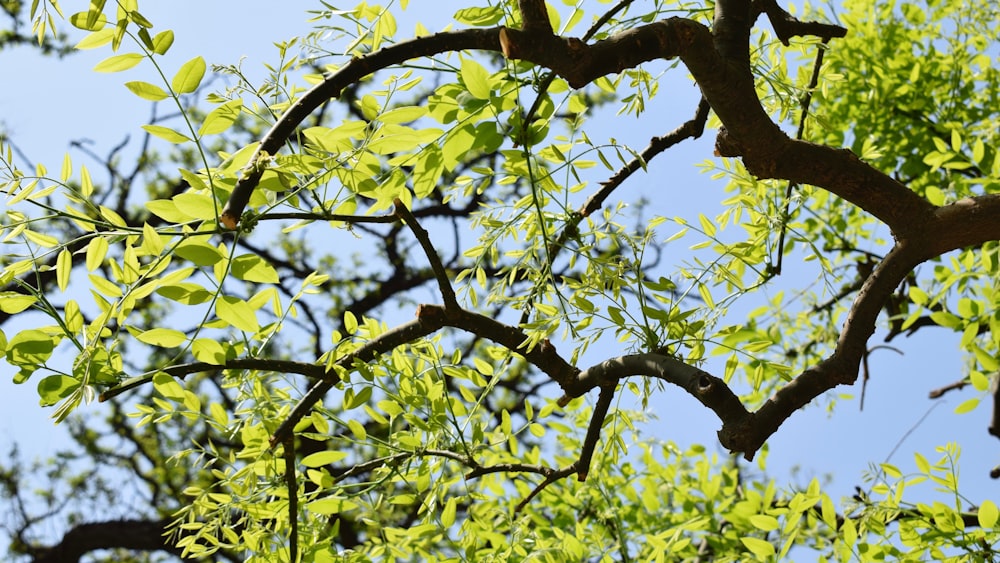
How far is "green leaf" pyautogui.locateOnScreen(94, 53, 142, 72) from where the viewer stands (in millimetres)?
1065

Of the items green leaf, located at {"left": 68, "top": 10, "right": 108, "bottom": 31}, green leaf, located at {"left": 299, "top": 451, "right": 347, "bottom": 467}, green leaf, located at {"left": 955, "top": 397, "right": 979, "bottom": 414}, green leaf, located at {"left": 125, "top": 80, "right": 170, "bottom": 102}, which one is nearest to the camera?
green leaf, located at {"left": 68, "top": 10, "right": 108, "bottom": 31}

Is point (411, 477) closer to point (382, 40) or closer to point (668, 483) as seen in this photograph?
point (382, 40)

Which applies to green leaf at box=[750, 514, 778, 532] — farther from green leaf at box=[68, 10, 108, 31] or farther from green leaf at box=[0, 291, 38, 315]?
green leaf at box=[68, 10, 108, 31]

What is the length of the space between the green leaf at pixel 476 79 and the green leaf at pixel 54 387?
2.28 feet

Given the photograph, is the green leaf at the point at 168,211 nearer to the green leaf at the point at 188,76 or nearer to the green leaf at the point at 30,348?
the green leaf at the point at 188,76

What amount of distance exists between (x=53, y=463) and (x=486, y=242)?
16.6 feet

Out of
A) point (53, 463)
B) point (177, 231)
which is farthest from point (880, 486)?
point (53, 463)

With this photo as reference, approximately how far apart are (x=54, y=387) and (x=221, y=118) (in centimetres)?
46

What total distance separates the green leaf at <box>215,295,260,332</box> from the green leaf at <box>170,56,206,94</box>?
0.29 meters

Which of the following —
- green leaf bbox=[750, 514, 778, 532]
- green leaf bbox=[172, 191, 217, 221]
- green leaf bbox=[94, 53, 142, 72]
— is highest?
green leaf bbox=[750, 514, 778, 532]

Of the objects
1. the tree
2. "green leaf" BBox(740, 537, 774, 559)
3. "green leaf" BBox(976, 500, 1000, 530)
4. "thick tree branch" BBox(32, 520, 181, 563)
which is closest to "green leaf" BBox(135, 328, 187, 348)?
the tree

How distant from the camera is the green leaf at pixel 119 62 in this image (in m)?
1.07

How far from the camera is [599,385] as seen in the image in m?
1.47

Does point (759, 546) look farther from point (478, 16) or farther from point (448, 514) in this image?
point (478, 16)
